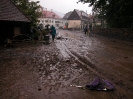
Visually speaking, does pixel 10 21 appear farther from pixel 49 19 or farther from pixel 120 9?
pixel 49 19

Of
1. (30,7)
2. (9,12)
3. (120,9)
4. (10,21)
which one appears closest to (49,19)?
(30,7)

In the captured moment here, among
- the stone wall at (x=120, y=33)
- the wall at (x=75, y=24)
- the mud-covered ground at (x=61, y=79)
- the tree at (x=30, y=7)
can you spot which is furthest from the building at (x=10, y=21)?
the wall at (x=75, y=24)

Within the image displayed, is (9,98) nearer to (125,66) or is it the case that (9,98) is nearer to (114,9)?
(125,66)

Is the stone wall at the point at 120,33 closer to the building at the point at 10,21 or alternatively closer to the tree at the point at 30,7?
the tree at the point at 30,7

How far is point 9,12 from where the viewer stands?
15664mm

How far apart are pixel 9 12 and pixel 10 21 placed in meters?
1.52

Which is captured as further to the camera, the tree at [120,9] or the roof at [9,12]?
the tree at [120,9]

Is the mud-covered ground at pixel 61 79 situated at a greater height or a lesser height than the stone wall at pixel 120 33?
lesser

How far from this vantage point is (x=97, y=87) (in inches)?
183

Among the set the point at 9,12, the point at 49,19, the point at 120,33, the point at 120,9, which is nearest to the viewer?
the point at 9,12

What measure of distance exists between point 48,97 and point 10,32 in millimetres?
13341

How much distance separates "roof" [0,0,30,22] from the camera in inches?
574

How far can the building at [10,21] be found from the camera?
47.6 feet

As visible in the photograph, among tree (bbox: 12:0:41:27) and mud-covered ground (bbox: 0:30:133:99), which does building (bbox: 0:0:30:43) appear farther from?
mud-covered ground (bbox: 0:30:133:99)
